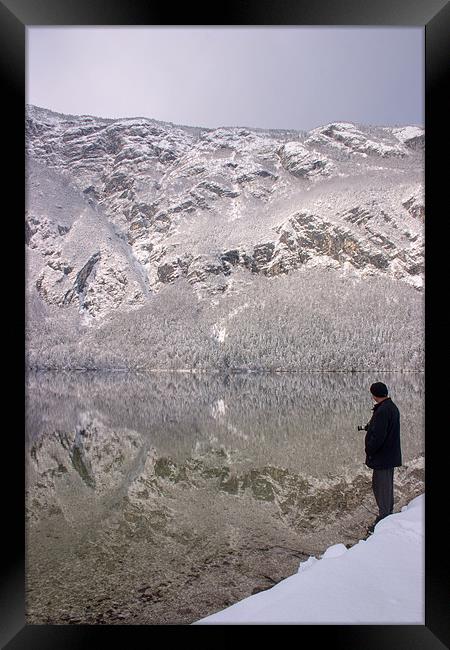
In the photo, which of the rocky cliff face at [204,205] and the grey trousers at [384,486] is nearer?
the grey trousers at [384,486]

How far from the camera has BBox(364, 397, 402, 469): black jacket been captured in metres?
4.24

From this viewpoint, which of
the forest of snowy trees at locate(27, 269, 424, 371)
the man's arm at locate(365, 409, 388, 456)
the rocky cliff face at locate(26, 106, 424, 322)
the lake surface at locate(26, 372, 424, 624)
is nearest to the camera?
the man's arm at locate(365, 409, 388, 456)

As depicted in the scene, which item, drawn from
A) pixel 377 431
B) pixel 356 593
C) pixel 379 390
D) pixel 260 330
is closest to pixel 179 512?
pixel 377 431

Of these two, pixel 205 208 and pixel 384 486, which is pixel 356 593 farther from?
pixel 205 208

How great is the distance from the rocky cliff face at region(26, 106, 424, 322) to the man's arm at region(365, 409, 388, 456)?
114 meters

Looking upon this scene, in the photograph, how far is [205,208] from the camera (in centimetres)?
14588

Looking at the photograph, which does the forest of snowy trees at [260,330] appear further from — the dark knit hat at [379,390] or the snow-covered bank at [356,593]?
the snow-covered bank at [356,593]

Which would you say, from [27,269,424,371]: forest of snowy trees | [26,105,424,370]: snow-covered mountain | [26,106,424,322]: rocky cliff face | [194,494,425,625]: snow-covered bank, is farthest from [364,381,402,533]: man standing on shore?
[26,106,424,322]: rocky cliff face

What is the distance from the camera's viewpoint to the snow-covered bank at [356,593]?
2.37m

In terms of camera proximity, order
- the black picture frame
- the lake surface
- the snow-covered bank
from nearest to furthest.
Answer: the black picture frame < the snow-covered bank < the lake surface

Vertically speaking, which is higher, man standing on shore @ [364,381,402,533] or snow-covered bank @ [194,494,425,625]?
A: man standing on shore @ [364,381,402,533]

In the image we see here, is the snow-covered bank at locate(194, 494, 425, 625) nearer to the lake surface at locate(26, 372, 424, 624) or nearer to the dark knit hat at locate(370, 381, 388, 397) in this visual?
the dark knit hat at locate(370, 381, 388, 397)
